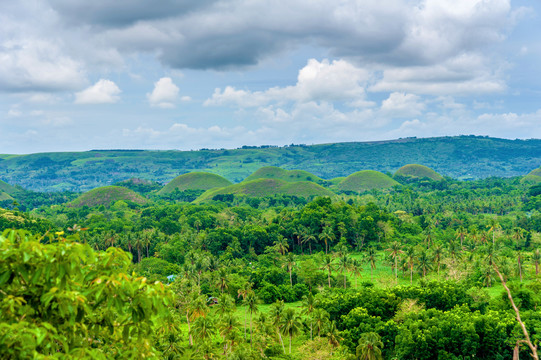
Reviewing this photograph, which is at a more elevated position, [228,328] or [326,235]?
[228,328]

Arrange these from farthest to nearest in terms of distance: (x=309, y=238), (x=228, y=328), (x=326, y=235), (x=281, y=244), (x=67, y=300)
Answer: (x=309, y=238)
(x=326, y=235)
(x=281, y=244)
(x=228, y=328)
(x=67, y=300)

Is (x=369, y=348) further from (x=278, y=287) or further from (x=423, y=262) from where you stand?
(x=423, y=262)

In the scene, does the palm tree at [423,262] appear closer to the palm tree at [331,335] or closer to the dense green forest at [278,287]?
the dense green forest at [278,287]

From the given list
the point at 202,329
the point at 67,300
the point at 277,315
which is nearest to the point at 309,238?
the point at 277,315

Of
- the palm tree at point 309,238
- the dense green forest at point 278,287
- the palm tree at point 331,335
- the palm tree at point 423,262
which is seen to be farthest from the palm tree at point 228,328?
the palm tree at point 309,238

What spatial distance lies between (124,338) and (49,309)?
149cm

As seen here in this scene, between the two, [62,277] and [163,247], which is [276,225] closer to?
[163,247]

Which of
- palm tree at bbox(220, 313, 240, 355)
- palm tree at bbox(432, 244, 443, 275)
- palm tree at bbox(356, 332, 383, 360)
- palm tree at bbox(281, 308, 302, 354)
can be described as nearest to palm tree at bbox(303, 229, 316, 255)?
palm tree at bbox(432, 244, 443, 275)

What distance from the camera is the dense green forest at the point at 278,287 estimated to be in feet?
25.4

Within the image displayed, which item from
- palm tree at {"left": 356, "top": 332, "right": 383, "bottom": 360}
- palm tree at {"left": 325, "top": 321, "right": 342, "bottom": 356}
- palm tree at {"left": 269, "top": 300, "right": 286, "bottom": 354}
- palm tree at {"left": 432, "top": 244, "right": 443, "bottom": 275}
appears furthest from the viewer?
palm tree at {"left": 432, "top": 244, "right": 443, "bottom": 275}

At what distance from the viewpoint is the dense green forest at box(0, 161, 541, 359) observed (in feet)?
25.4

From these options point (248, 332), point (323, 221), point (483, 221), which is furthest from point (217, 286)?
point (483, 221)

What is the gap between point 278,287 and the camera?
265 ft

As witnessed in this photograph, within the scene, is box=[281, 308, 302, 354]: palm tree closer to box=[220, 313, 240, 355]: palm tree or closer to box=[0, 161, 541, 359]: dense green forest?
box=[0, 161, 541, 359]: dense green forest
